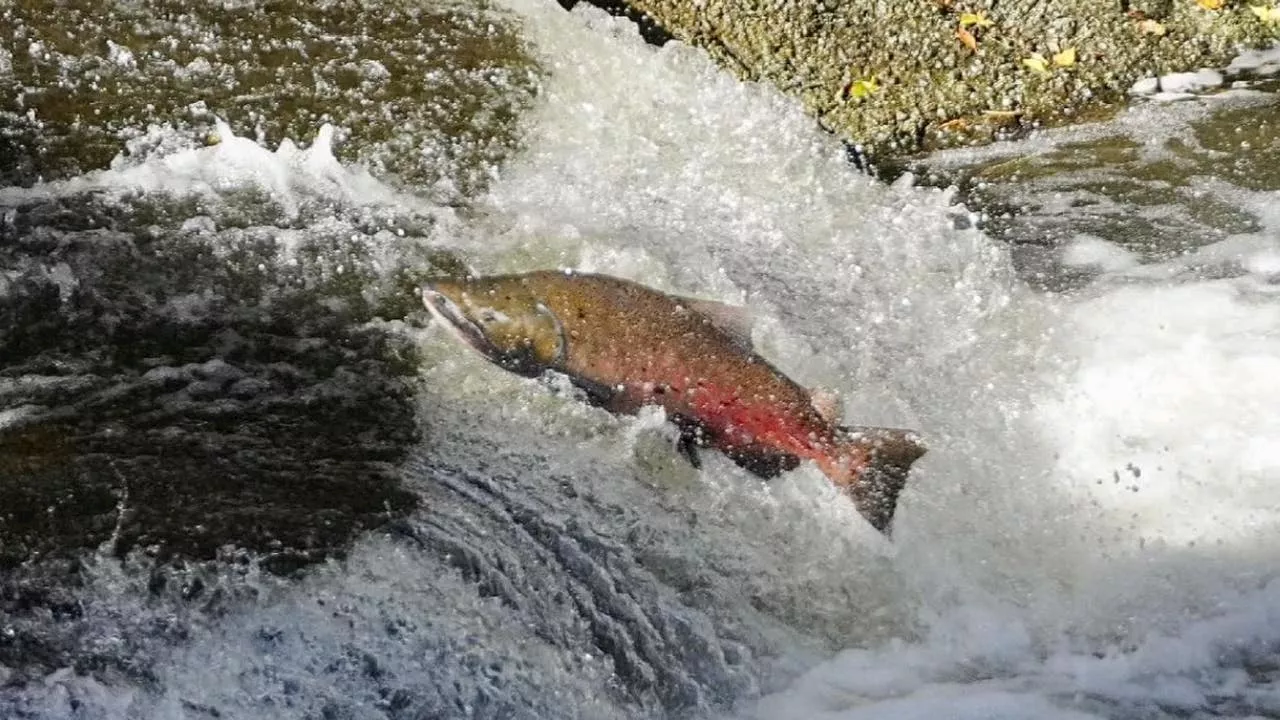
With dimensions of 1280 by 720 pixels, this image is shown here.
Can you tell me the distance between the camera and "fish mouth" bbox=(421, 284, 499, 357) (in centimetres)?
389

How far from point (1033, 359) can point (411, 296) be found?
253cm

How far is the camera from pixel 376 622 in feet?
11.7

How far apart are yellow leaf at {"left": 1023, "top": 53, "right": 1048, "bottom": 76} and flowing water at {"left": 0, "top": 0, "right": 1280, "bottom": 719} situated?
1.55 ft

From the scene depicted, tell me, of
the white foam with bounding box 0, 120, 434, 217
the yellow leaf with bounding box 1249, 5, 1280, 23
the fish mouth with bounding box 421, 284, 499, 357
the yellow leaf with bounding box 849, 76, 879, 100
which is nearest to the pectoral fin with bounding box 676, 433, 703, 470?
the fish mouth with bounding box 421, 284, 499, 357

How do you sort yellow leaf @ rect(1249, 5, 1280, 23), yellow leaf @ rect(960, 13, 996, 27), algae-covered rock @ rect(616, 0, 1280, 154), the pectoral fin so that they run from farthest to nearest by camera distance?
yellow leaf @ rect(1249, 5, 1280, 23) → yellow leaf @ rect(960, 13, 996, 27) → algae-covered rock @ rect(616, 0, 1280, 154) → the pectoral fin

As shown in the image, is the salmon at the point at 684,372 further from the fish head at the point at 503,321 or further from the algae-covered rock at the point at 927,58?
the algae-covered rock at the point at 927,58

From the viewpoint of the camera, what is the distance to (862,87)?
18.5 feet

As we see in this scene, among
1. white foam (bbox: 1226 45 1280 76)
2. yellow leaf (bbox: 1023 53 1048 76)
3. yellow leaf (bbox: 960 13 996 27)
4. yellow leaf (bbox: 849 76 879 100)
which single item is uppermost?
white foam (bbox: 1226 45 1280 76)

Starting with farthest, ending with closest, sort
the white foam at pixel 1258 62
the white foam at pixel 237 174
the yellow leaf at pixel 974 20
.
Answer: the white foam at pixel 1258 62, the yellow leaf at pixel 974 20, the white foam at pixel 237 174

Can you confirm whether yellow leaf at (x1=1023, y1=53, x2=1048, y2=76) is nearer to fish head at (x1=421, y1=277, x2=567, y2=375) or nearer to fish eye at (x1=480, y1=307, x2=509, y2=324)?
fish head at (x1=421, y1=277, x2=567, y2=375)

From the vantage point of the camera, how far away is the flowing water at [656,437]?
3.56 meters

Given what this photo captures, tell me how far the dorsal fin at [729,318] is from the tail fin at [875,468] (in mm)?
467

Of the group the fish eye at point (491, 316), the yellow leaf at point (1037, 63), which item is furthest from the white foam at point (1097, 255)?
the fish eye at point (491, 316)

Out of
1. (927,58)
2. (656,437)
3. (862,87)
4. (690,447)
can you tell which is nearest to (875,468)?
(690,447)
